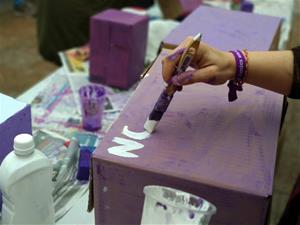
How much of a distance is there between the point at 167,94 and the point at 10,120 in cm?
26

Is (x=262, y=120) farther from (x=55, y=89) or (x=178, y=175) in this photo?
(x=55, y=89)

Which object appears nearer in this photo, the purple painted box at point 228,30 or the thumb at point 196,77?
the thumb at point 196,77

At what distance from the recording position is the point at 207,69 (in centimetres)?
74

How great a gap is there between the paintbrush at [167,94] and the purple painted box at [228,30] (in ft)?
1.02

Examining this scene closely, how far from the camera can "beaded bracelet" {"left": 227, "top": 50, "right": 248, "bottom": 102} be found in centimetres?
76

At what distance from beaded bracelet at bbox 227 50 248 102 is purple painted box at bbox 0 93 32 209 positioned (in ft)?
1.16

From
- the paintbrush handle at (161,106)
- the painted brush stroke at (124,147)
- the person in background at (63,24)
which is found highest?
the paintbrush handle at (161,106)

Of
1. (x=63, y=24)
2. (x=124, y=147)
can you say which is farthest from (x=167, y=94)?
(x=63, y=24)

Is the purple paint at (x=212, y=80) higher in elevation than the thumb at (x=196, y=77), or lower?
lower

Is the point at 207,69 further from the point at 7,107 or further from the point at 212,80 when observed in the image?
the point at 7,107

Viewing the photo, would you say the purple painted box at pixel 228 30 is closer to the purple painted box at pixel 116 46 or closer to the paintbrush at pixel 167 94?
the purple painted box at pixel 116 46

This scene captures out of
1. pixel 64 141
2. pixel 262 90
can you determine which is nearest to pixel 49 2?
pixel 64 141

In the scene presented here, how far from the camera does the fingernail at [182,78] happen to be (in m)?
0.71

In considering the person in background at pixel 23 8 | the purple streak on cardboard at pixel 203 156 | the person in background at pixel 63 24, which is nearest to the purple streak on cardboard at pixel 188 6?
the person in background at pixel 63 24
